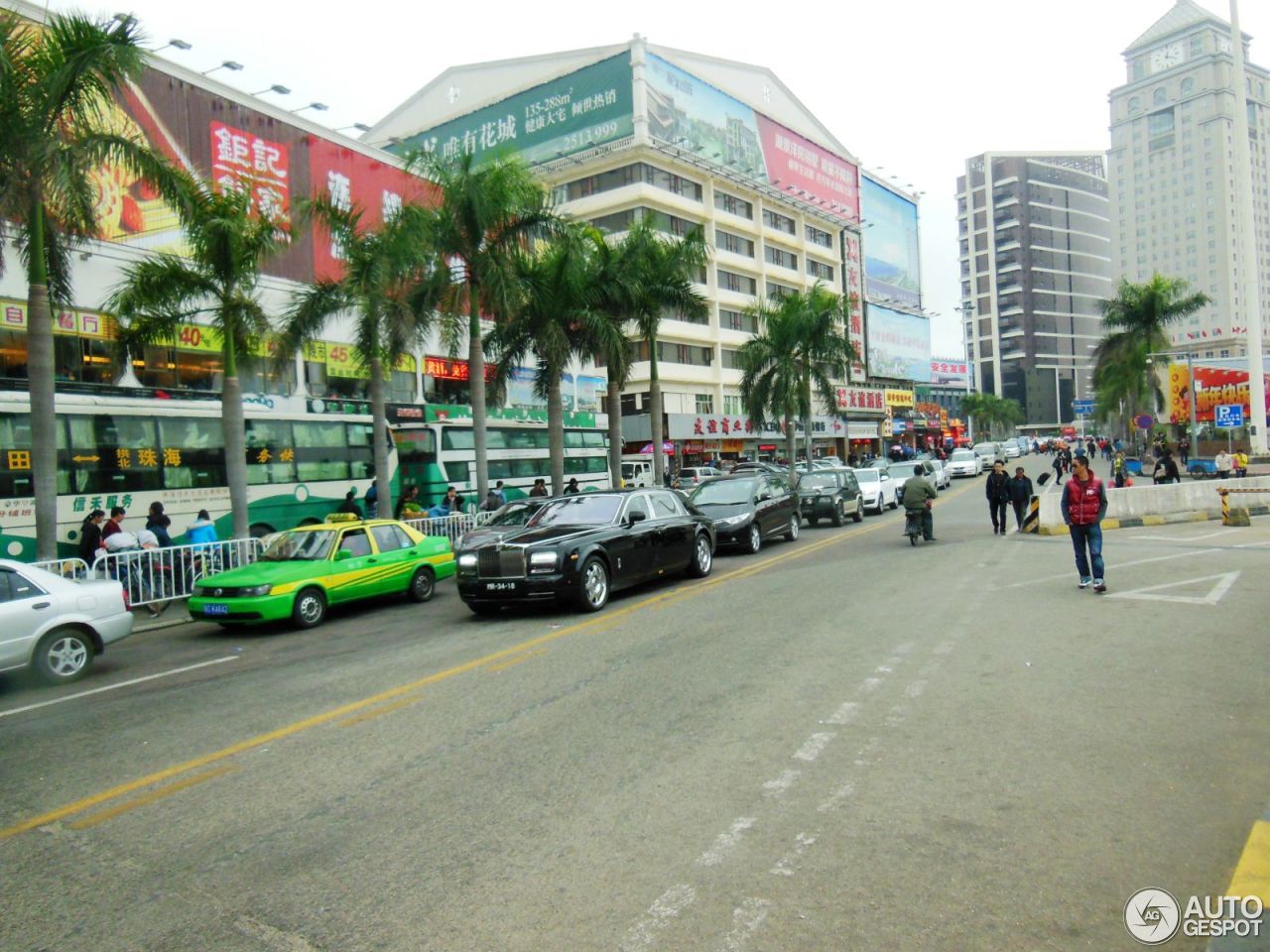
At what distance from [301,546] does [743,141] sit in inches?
2346

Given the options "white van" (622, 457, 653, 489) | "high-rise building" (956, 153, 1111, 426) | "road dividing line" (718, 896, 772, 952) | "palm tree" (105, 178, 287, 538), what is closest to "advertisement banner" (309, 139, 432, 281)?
"palm tree" (105, 178, 287, 538)

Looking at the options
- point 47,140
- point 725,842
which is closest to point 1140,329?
point 47,140

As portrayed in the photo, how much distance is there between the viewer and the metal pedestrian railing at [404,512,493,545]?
18.7 metres

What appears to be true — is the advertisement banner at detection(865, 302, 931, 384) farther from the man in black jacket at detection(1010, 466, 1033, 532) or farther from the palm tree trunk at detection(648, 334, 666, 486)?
the man in black jacket at detection(1010, 466, 1033, 532)

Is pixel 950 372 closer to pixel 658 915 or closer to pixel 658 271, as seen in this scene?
pixel 658 271

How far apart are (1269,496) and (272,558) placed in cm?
2506

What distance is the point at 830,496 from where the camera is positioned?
24078 mm

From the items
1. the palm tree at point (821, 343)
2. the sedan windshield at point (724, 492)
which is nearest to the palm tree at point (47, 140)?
the sedan windshield at point (724, 492)

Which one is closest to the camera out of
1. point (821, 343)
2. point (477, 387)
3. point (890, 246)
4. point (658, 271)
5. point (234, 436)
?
point (234, 436)

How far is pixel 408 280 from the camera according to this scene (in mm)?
19453

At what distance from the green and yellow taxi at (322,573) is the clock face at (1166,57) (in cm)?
16362

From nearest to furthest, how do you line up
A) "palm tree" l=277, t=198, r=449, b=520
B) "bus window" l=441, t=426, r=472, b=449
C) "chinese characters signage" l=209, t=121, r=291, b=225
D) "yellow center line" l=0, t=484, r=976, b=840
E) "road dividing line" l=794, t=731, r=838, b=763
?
1. "yellow center line" l=0, t=484, r=976, b=840
2. "road dividing line" l=794, t=731, r=838, b=763
3. "palm tree" l=277, t=198, r=449, b=520
4. "bus window" l=441, t=426, r=472, b=449
5. "chinese characters signage" l=209, t=121, r=291, b=225

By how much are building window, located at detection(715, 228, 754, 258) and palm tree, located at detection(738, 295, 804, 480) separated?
997 inches

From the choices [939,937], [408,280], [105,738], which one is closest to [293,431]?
[408,280]
